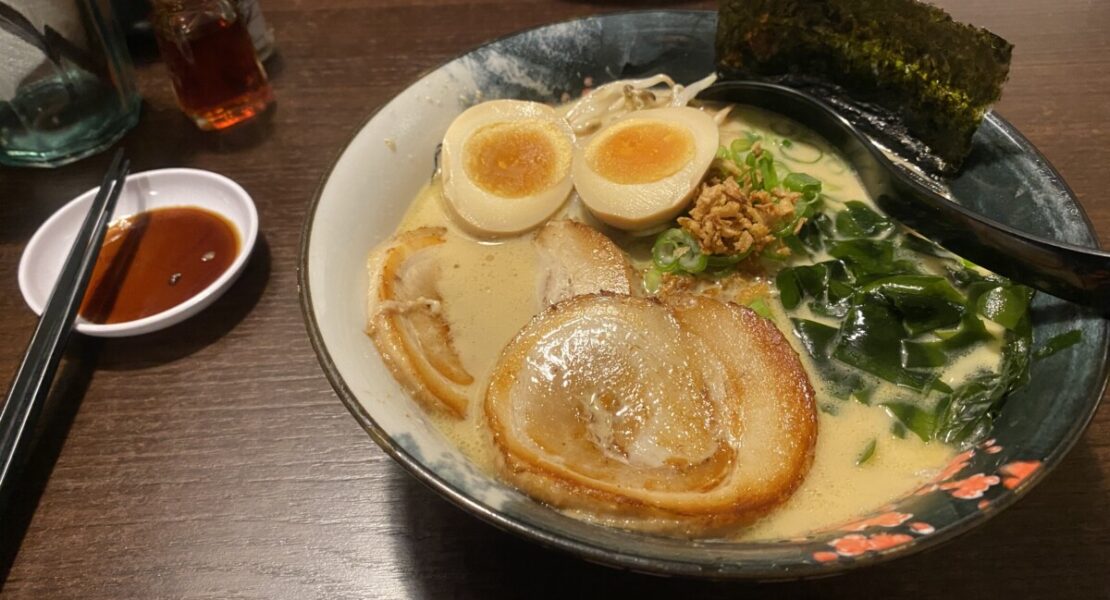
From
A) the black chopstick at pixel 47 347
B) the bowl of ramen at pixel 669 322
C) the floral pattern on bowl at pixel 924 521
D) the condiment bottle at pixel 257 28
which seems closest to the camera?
the floral pattern on bowl at pixel 924 521

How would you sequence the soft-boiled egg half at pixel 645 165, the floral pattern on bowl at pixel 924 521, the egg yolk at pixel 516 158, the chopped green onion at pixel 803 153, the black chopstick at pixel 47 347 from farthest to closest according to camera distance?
the chopped green onion at pixel 803 153 < the egg yolk at pixel 516 158 < the soft-boiled egg half at pixel 645 165 < the black chopstick at pixel 47 347 < the floral pattern on bowl at pixel 924 521

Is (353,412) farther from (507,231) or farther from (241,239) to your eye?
(241,239)

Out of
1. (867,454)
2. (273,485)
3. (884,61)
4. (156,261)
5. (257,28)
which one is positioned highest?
(884,61)

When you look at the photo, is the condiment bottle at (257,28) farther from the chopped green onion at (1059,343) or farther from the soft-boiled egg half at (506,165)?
the chopped green onion at (1059,343)

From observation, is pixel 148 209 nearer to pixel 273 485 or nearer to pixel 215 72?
pixel 215 72

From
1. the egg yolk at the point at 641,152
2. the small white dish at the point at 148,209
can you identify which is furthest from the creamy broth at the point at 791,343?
the small white dish at the point at 148,209

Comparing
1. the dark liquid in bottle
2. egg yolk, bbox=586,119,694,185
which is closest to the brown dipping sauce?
the dark liquid in bottle

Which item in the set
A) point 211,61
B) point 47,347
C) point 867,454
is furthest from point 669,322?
point 211,61
